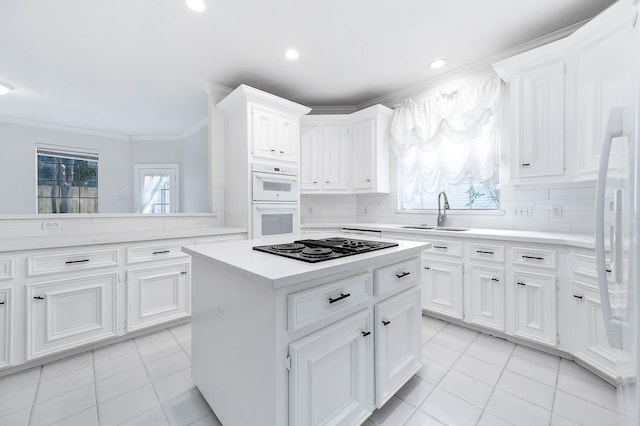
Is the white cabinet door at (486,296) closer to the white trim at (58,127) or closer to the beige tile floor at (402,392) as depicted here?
the beige tile floor at (402,392)

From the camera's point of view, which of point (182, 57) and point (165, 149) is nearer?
point (182, 57)

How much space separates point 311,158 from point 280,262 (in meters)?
2.90

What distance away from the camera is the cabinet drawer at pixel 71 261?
1.89 meters

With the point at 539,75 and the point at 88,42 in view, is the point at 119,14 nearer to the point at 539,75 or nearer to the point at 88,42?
the point at 88,42

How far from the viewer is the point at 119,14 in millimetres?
2186

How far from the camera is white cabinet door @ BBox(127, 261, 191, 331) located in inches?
90.2

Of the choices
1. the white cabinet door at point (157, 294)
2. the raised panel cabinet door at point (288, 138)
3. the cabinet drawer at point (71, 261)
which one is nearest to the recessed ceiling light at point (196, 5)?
the raised panel cabinet door at point (288, 138)

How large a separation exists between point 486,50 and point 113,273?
4.02m

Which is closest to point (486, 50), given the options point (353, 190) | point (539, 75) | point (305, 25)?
point (539, 75)

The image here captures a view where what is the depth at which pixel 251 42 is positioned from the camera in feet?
8.46

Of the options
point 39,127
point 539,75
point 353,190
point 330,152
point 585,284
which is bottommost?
point 585,284

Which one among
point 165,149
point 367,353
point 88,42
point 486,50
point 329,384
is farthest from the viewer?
point 165,149

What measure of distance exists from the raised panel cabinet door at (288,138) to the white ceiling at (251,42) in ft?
1.66

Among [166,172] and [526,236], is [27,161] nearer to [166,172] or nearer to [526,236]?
[166,172]
